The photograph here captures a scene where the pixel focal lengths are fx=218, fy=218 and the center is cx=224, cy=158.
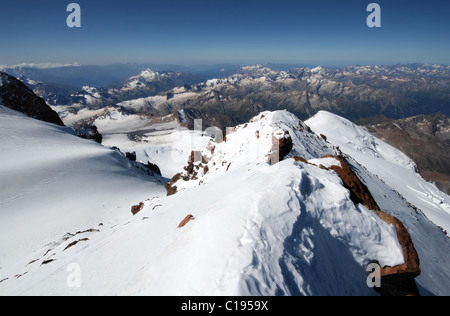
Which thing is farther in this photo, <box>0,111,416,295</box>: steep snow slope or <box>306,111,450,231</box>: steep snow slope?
<box>306,111,450,231</box>: steep snow slope

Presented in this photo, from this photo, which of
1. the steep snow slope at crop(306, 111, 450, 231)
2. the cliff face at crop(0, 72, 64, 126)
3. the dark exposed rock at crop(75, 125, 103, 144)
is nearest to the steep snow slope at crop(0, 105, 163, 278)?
the dark exposed rock at crop(75, 125, 103, 144)

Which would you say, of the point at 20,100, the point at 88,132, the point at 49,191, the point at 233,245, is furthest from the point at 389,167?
the point at 20,100

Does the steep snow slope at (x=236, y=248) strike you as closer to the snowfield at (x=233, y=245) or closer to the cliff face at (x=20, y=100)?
the snowfield at (x=233, y=245)

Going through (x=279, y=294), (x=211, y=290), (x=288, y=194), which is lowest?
(x=279, y=294)

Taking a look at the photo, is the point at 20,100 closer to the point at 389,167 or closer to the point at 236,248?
the point at 236,248

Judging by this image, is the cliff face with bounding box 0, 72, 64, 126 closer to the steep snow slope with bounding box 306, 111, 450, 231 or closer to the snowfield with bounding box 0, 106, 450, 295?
the snowfield with bounding box 0, 106, 450, 295
